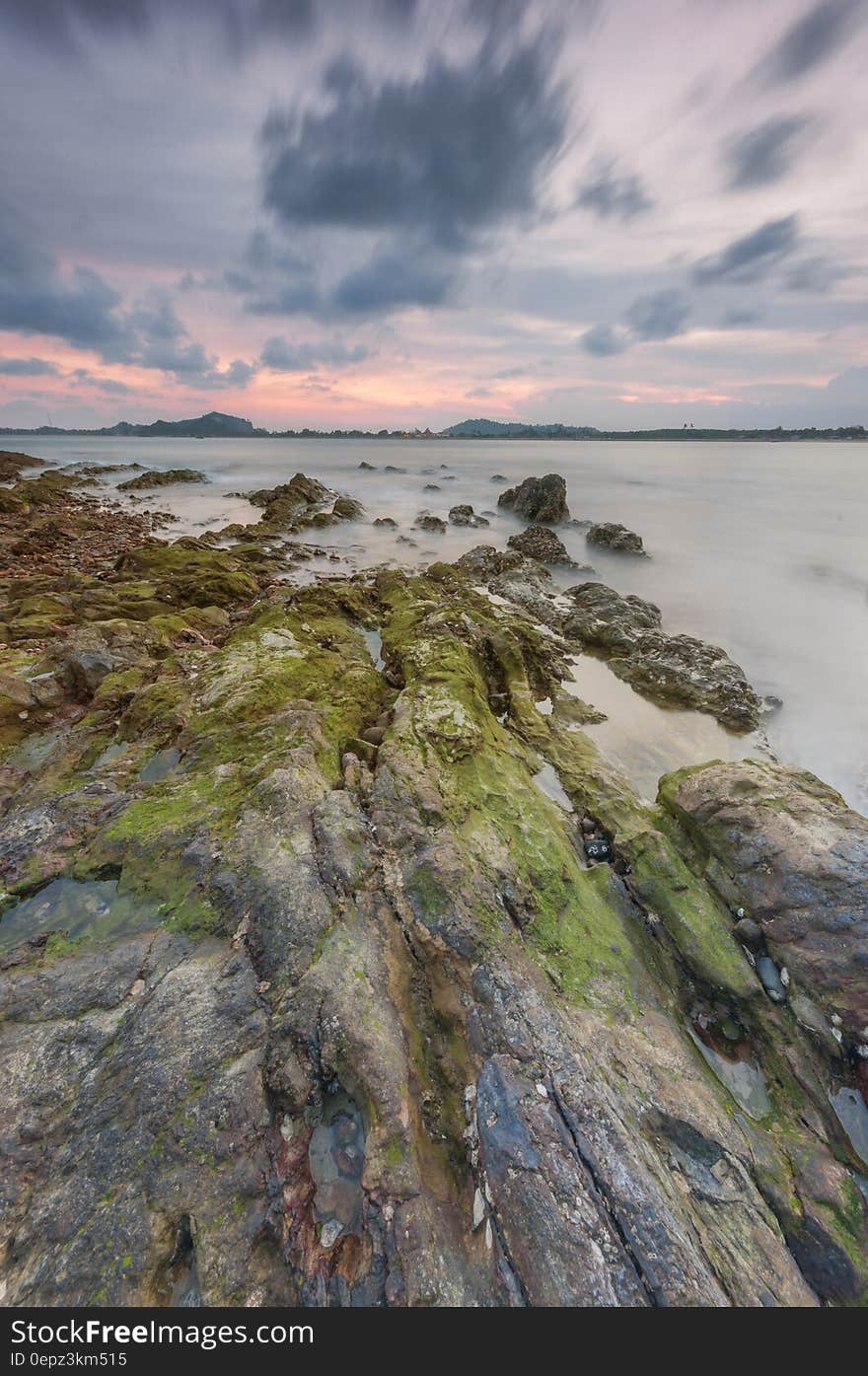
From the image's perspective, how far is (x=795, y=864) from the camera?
646cm

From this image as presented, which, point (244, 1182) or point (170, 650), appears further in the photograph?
point (170, 650)

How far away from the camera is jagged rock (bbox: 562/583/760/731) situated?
45.3 feet

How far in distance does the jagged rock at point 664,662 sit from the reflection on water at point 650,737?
565mm

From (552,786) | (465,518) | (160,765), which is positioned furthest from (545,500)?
(160,765)

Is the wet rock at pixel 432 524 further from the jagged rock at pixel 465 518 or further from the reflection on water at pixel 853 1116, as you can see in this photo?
the reflection on water at pixel 853 1116

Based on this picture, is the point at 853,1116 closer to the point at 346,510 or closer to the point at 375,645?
the point at 375,645

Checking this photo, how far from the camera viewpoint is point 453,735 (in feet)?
29.6

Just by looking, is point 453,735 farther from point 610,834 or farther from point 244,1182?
point 244,1182

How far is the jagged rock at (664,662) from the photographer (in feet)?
45.3

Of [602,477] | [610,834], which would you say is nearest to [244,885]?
[610,834]

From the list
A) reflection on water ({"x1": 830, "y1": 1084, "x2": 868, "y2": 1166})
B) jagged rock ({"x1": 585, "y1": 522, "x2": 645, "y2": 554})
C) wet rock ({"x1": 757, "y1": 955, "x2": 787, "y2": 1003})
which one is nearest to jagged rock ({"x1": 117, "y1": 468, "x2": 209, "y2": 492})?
jagged rock ({"x1": 585, "y1": 522, "x2": 645, "y2": 554})

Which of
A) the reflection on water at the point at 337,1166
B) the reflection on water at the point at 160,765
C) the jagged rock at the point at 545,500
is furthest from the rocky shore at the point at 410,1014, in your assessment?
the jagged rock at the point at 545,500

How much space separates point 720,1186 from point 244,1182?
4044 mm

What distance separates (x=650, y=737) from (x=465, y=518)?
34.7 meters
